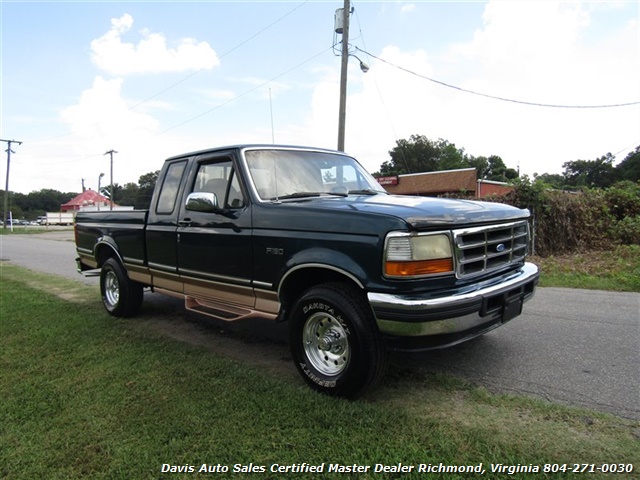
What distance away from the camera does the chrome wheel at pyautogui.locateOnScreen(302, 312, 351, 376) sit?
3293 mm

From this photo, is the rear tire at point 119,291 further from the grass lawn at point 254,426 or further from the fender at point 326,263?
the fender at point 326,263

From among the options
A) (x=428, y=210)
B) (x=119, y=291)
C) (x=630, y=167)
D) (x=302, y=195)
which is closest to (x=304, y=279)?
(x=302, y=195)

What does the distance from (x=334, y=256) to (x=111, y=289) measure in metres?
4.26

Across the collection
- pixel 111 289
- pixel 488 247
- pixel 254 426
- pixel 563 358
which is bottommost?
pixel 254 426

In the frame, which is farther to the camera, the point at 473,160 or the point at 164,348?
the point at 473,160

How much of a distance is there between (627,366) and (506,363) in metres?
0.97

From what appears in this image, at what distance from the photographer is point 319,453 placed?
2.58 meters

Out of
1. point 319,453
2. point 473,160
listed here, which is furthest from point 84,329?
point 473,160

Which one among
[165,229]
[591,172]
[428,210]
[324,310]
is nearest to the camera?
[428,210]

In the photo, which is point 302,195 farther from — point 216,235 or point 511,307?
point 511,307

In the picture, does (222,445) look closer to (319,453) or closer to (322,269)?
(319,453)

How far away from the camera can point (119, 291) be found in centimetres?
578

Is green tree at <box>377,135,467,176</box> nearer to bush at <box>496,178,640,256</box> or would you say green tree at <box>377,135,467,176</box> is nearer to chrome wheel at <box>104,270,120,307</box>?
bush at <box>496,178,640,256</box>

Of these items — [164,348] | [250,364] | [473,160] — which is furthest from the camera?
[473,160]
